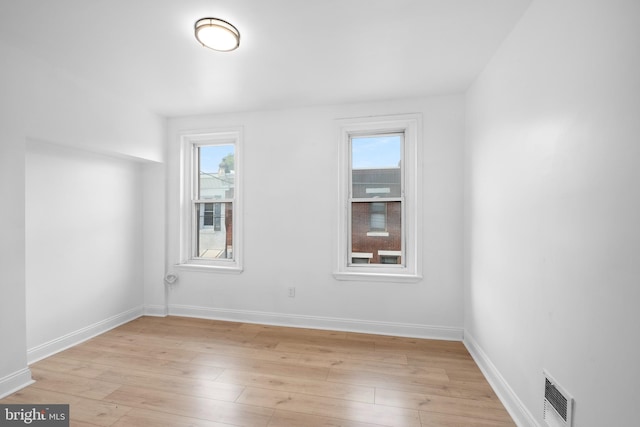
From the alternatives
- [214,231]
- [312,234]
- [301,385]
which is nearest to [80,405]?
[301,385]

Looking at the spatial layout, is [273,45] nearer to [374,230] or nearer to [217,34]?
[217,34]

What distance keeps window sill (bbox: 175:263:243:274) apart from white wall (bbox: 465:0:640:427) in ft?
8.69

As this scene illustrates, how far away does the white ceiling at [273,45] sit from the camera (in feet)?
5.59

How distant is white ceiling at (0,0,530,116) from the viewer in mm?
1705

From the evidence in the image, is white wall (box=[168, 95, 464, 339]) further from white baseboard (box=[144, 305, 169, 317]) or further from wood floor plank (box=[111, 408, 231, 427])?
wood floor plank (box=[111, 408, 231, 427])

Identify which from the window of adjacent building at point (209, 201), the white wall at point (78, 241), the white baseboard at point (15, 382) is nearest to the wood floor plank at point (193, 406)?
the white baseboard at point (15, 382)

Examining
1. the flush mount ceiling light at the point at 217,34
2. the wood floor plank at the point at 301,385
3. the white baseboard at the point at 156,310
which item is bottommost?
the wood floor plank at the point at 301,385

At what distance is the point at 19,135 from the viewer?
6.98ft

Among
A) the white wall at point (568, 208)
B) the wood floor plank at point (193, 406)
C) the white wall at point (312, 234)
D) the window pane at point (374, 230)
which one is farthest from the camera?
the window pane at point (374, 230)

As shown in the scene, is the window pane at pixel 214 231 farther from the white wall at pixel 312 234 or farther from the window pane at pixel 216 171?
the white wall at pixel 312 234

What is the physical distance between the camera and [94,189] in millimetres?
3035

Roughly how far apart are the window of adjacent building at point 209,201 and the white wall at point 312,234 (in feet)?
0.45

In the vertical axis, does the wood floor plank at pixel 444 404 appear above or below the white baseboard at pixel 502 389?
below

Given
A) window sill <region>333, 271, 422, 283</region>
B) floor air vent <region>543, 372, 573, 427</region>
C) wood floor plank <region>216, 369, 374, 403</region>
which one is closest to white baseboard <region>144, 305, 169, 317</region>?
wood floor plank <region>216, 369, 374, 403</region>
